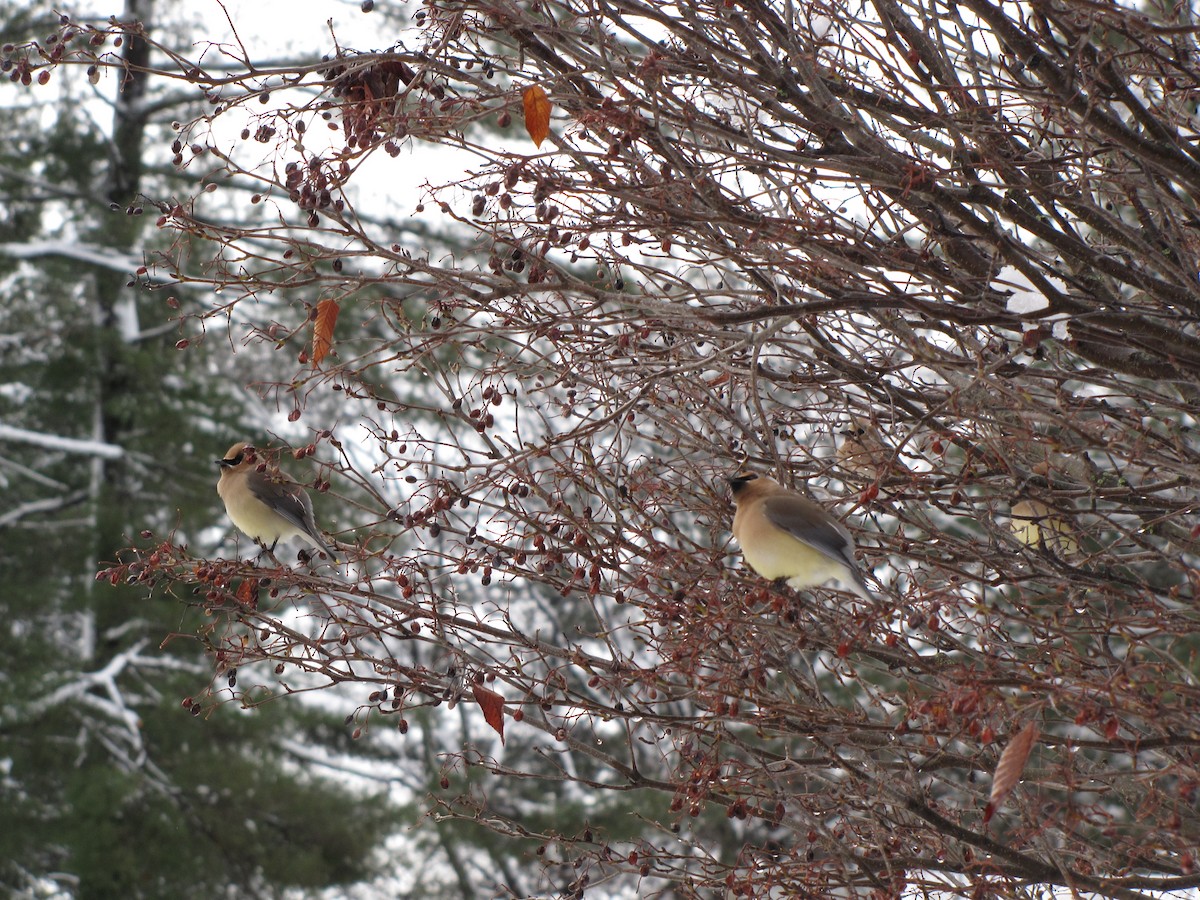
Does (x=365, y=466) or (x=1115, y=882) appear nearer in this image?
(x=1115, y=882)

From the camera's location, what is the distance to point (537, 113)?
138 inches

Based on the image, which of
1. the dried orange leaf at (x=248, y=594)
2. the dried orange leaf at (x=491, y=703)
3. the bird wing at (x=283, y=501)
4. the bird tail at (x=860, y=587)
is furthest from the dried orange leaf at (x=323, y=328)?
the bird wing at (x=283, y=501)

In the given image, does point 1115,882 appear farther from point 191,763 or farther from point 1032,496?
point 191,763

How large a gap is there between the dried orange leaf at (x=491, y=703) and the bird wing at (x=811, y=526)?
46.0 inches

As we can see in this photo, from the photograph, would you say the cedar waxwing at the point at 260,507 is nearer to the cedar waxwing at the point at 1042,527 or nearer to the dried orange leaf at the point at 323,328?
the dried orange leaf at the point at 323,328

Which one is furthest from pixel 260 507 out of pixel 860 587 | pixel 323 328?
pixel 860 587

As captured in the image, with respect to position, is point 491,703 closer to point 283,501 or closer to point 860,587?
point 860,587

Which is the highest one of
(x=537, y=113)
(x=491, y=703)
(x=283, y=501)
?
(x=283, y=501)

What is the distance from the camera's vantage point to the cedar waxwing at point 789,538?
14.0 ft

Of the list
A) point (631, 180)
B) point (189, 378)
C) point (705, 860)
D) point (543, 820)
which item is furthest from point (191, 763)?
point (631, 180)

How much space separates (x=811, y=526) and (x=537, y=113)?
166 centimetres

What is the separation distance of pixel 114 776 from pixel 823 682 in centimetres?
731

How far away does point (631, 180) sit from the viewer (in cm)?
373

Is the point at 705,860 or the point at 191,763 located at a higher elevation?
the point at 191,763
